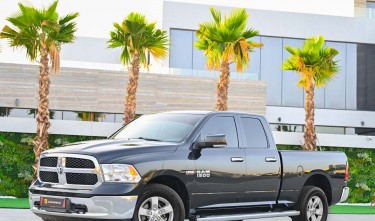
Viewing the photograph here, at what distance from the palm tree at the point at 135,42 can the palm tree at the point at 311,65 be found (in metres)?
6.12

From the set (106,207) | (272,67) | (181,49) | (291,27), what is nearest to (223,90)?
(181,49)

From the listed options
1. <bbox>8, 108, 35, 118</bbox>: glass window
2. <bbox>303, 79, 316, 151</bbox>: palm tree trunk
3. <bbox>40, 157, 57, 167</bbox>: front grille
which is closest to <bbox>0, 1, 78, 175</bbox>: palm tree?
<bbox>8, 108, 35, 118</bbox>: glass window

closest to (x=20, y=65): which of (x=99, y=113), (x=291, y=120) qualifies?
(x=99, y=113)

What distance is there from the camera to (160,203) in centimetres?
1050

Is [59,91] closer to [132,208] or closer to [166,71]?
[166,71]

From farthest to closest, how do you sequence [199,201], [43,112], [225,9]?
[225,9]
[43,112]
[199,201]

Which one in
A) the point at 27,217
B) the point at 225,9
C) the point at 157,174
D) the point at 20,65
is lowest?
the point at 27,217

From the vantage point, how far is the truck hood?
10.1 m

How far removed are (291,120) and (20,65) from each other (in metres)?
18.0

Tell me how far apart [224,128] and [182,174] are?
5.04ft

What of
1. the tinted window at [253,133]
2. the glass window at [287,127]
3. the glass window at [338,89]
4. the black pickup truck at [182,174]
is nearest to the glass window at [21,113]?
the glass window at [287,127]

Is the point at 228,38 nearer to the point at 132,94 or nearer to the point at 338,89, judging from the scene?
the point at 132,94

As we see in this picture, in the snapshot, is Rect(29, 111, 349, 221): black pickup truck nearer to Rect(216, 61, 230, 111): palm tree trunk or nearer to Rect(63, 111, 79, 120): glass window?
Rect(216, 61, 230, 111): palm tree trunk

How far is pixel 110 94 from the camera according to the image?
111ft
